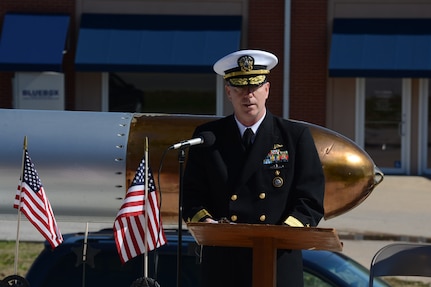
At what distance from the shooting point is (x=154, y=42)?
1627 centimetres

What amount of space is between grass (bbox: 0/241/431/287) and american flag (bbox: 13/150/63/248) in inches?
108

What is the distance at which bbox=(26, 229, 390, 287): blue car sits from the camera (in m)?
5.25

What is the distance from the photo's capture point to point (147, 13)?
16.6 m

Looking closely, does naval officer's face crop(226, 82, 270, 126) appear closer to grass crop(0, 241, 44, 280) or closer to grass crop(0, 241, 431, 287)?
grass crop(0, 241, 431, 287)

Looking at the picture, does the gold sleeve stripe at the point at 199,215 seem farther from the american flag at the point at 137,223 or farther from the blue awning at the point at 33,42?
the blue awning at the point at 33,42

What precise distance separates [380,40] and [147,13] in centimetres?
436

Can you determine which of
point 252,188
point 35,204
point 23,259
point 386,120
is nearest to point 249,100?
point 252,188

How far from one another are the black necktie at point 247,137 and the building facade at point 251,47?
11786mm

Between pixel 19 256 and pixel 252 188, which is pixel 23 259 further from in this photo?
pixel 252 188

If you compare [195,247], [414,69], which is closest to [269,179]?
[195,247]

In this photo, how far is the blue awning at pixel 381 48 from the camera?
15.8 metres

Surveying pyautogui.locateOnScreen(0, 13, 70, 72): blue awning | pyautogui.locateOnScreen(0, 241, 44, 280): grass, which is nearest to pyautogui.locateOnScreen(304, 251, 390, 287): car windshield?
pyautogui.locateOnScreen(0, 241, 44, 280): grass

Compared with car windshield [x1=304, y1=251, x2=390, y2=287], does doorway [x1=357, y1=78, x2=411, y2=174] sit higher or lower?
higher

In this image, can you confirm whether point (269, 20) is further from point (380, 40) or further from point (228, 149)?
point (228, 149)
